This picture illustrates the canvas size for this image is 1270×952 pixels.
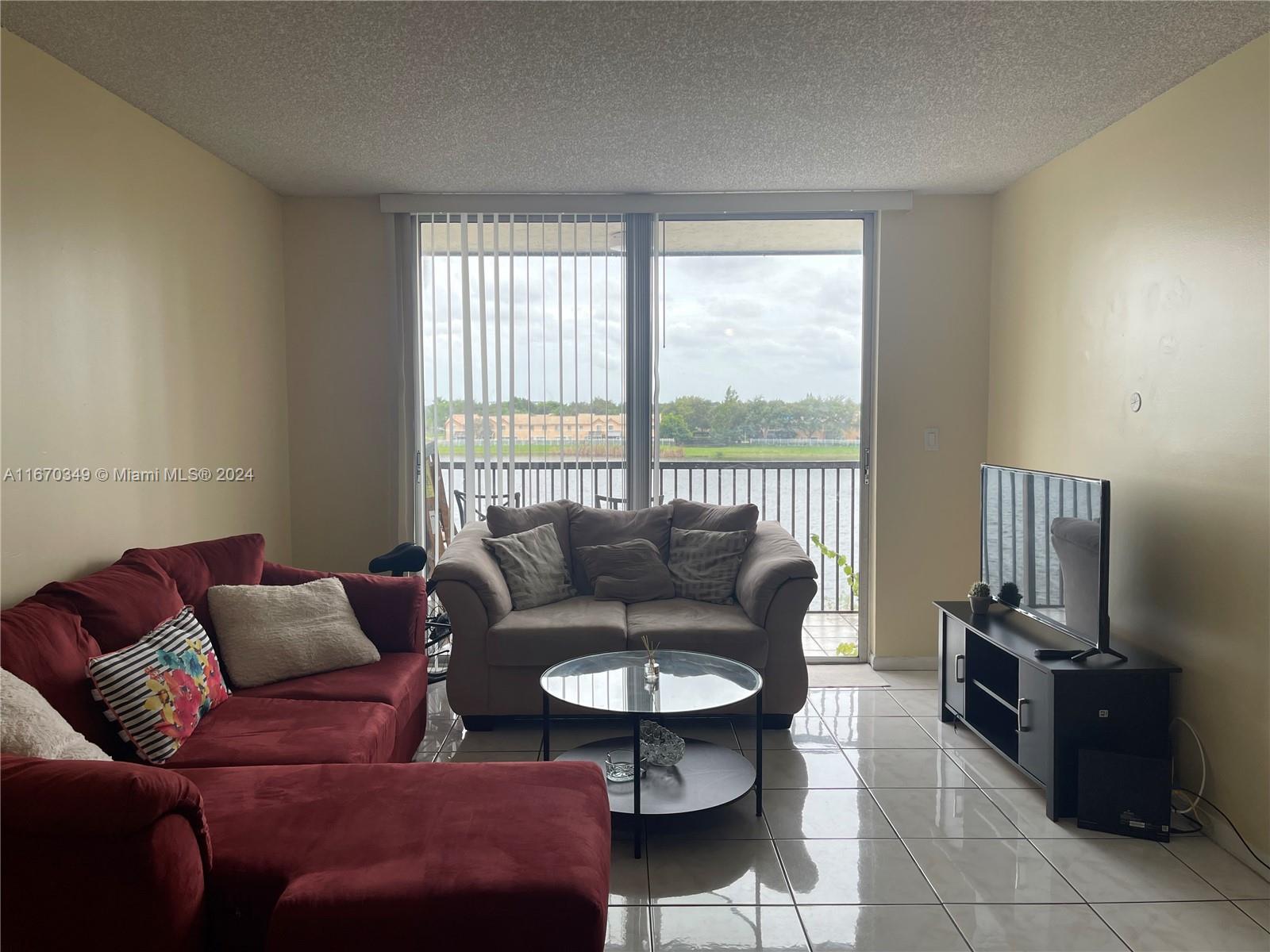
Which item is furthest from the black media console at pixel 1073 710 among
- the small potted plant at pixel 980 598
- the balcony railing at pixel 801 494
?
the balcony railing at pixel 801 494

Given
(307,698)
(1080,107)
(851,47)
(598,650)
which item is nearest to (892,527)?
(598,650)

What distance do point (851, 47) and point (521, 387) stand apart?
261 cm

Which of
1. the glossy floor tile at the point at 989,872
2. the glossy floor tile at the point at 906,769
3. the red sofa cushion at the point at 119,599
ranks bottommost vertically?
the glossy floor tile at the point at 989,872

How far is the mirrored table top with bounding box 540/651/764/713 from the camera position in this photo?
9.50ft

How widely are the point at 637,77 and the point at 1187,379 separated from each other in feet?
7.01

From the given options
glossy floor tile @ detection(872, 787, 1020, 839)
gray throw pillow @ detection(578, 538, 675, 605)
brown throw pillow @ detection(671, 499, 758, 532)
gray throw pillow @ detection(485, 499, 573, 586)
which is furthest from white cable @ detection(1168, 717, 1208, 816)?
gray throw pillow @ detection(485, 499, 573, 586)

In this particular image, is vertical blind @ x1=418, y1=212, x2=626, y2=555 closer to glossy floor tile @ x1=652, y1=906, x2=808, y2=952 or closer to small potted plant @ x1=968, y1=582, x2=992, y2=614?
small potted plant @ x1=968, y1=582, x2=992, y2=614

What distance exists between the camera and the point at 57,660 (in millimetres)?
2371

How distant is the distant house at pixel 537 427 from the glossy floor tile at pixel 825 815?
7.53 ft

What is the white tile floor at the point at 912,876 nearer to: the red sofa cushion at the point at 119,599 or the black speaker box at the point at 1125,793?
the black speaker box at the point at 1125,793

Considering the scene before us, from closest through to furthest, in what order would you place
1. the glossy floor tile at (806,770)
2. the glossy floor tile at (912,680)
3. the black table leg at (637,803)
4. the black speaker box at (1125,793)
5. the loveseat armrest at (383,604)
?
the black table leg at (637,803), the black speaker box at (1125,793), the glossy floor tile at (806,770), the loveseat armrest at (383,604), the glossy floor tile at (912,680)

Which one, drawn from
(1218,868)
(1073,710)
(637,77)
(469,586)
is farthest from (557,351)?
(1218,868)

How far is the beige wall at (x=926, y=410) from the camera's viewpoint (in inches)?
186

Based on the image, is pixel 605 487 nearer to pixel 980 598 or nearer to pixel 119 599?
pixel 980 598
